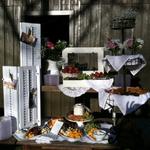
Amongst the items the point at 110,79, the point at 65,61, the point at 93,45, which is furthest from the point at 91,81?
the point at 93,45

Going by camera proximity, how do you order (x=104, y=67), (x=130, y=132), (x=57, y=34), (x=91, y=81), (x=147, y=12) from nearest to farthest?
1. (x=130, y=132)
2. (x=91, y=81)
3. (x=104, y=67)
4. (x=147, y=12)
5. (x=57, y=34)

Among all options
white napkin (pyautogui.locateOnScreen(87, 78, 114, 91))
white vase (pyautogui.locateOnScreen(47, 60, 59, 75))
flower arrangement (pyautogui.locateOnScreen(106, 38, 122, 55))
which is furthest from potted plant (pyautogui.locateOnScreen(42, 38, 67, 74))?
flower arrangement (pyautogui.locateOnScreen(106, 38, 122, 55))

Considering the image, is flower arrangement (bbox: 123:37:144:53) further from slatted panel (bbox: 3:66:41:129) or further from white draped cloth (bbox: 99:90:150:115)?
slatted panel (bbox: 3:66:41:129)

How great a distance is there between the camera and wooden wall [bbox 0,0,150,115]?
6742 mm

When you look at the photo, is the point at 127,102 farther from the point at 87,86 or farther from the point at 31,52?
the point at 31,52

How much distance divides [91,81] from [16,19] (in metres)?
2.27

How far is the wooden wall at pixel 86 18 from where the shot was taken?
6.74m

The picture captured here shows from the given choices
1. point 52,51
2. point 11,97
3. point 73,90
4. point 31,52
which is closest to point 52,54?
point 52,51

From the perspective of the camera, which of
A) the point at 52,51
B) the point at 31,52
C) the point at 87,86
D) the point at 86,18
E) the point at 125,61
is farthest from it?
the point at 86,18

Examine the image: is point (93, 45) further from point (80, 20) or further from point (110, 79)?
point (110, 79)

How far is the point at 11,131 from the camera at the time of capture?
18.0ft

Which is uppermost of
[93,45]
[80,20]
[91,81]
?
[80,20]

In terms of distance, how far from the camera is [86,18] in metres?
6.82

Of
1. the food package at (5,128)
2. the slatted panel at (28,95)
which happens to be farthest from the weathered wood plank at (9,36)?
the food package at (5,128)
